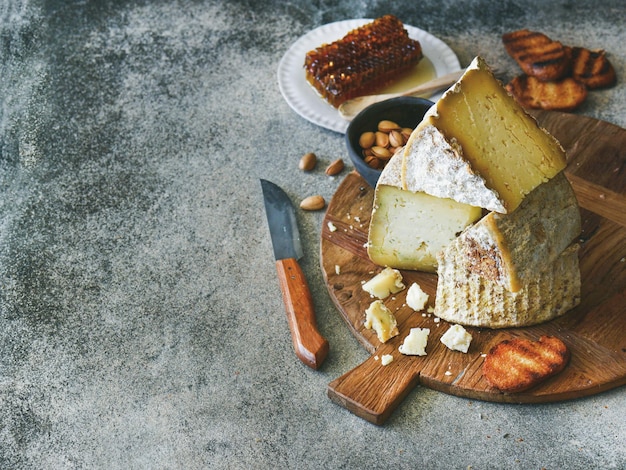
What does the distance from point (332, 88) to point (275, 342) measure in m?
0.95

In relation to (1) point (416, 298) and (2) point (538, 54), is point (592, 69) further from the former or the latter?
(1) point (416, 298)

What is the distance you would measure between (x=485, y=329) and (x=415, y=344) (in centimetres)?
18

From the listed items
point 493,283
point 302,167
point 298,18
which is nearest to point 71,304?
point 302,167

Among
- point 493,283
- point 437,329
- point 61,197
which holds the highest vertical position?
point 493,283

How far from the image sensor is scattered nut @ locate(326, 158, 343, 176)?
2.39 m

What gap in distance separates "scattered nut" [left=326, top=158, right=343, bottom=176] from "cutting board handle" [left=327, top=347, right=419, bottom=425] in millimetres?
734

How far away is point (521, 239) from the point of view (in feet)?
5.68

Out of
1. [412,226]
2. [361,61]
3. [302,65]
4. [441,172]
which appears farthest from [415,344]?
[302,65]

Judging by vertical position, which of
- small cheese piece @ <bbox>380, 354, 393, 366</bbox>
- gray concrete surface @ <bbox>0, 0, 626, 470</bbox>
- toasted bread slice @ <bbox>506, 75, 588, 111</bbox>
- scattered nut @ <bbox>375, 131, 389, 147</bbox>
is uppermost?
scattered nut @ <bbox>375, 131, 389, 147</bbox>

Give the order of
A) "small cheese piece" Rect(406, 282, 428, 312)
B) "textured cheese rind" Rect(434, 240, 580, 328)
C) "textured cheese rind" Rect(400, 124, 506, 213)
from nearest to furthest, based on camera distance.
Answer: "textured cheese rind" Rect(400, 124, 506, 213) → "textured cheese rind" Rect(434, 240, 580, 328) → "small cheese piece" Rect(406, 282, 428, 312)

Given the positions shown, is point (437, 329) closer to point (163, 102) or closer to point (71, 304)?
point (71, 304)

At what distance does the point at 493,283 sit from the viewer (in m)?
1.79

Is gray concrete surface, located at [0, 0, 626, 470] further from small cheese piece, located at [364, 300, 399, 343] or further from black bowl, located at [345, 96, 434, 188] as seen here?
black bowl, located at [345, 96, 434, 188]

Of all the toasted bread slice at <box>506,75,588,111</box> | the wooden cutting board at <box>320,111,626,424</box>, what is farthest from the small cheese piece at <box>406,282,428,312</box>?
the toasted bread slice at <box>506,75,588,111</box>
